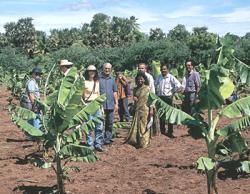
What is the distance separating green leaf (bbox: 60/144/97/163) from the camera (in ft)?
24.7

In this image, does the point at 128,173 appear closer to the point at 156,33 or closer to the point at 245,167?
the point at 245,167

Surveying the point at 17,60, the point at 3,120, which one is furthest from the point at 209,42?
the point at 3,120

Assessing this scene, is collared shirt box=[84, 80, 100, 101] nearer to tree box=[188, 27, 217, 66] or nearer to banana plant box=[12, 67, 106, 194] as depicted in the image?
banana plant box=[12, 67, 106, 194]

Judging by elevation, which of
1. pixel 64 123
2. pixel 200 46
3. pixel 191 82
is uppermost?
pixel 200 46

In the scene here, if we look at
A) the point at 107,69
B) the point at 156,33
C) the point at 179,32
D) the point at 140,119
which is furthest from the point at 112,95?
the point at 179,32

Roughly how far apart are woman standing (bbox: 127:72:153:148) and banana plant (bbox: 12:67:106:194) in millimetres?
3088

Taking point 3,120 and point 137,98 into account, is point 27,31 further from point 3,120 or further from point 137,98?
point 137,98

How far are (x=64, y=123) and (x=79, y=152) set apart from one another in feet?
1.77

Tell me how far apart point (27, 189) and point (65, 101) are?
1.63m

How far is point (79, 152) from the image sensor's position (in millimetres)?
7590

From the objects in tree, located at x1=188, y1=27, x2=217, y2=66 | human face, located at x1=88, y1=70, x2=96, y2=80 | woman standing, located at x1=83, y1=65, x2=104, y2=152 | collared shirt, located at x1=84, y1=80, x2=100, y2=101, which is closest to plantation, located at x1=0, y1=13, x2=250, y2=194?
woman standing, located at x1=83, y1=65, x2=104, y2=152

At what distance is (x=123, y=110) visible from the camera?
48.5 feet

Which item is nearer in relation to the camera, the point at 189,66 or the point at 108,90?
the point at 108,90

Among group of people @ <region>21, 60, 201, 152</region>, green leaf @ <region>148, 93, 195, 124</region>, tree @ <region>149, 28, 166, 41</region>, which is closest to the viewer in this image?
green leaf @ <region>148, 93, 195, 124</region>
